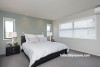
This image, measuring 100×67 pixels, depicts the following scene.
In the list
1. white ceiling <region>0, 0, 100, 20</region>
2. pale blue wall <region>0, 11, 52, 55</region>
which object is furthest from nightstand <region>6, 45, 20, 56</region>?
white ceiling <region>0, 0, 100, 20</region>

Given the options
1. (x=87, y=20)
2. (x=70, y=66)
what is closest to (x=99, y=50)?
(x=87, y=20)

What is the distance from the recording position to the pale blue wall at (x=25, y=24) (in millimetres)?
3250

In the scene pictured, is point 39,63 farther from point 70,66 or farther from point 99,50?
point 99,50

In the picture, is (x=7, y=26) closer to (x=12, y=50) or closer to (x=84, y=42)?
(x=12, y=50)

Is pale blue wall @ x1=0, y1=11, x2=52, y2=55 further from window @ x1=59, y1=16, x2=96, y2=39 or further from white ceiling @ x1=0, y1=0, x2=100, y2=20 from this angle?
window @ x1=59, y1=16, x2=96, y2=39

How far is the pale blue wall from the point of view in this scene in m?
3.25

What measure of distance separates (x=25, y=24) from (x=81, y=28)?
3.94m

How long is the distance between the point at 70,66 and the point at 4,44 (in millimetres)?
3759

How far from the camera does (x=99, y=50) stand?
2.85 metres

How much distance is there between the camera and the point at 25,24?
405cm

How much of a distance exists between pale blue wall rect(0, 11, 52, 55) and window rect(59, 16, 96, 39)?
2.00 metres

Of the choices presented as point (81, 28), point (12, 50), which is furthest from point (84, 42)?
point (12, 50)

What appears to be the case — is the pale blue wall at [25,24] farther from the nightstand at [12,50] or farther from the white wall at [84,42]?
the white wall at [84,42]

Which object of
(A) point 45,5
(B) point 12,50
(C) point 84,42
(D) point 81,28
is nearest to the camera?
(A) point 45,5
